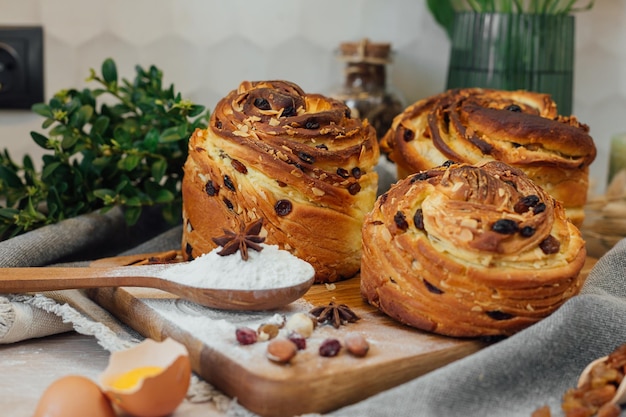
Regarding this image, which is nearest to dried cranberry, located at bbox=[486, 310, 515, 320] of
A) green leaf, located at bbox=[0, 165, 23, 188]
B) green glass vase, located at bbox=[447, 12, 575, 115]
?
green glass vase, located at bbox=[447, 12, 575, 115]

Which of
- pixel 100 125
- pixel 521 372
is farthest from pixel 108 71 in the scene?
pixel 521 372

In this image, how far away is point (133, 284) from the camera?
1.36m

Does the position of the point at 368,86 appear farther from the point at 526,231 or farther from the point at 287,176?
the point at 526,231

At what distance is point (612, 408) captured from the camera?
111 centimetres

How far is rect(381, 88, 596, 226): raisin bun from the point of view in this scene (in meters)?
1.58

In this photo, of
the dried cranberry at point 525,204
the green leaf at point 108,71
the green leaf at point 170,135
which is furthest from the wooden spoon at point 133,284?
the green leaf at point 108,71

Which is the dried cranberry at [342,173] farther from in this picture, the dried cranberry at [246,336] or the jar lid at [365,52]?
the jar lid at [365,52]

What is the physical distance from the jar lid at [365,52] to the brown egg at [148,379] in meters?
1.24

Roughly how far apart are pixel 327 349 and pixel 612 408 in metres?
0.40

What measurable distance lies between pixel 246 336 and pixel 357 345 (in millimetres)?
162

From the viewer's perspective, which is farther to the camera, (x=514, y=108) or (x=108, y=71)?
(x=108, y=71)

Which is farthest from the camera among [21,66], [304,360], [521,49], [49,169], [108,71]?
[21,66]

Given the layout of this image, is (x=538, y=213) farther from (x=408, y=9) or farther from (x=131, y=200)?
(x=408, y=9)

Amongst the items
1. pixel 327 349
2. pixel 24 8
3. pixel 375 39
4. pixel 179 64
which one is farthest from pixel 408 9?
pixel 327 349
